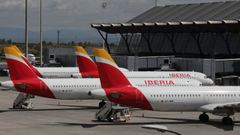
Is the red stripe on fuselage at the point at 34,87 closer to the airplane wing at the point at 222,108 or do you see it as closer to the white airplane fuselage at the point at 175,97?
the white airplane fuselage at the point at 175,97

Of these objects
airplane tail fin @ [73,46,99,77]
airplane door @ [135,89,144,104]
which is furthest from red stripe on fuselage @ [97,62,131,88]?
airplane tail fin @ [73,46,99,77]

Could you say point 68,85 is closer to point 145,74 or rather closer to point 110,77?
point 110,77

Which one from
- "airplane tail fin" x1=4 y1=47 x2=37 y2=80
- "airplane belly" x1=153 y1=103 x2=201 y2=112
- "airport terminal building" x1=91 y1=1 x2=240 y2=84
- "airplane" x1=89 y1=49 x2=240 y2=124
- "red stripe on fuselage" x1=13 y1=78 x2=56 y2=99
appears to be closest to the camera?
"airplane" x1=89 y1=49 x2=240 y2=124

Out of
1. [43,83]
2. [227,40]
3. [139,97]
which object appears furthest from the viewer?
[227,40]

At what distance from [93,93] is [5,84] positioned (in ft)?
42.2

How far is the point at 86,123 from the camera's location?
51469 millimetres

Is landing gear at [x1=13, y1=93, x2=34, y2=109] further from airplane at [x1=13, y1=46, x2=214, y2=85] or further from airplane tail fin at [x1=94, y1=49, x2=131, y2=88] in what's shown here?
airplane tail fin at [x1=94, y1=49, x2=131, y2=88]

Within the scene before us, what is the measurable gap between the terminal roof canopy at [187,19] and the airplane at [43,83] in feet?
123

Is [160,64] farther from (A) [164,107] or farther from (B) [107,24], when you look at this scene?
(A) [164,107]

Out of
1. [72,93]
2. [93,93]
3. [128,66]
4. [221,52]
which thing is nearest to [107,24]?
[128,66]

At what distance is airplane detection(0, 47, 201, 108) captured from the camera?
5878 centimetres

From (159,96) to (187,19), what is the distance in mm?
67281

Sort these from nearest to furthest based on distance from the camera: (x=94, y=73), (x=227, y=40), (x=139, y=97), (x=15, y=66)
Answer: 1. (x=139, y=97)
2. (x=15, y=66)
3. (x=94, y=73)
4. (x=227, y=40)

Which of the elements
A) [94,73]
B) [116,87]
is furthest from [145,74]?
[116,87]
